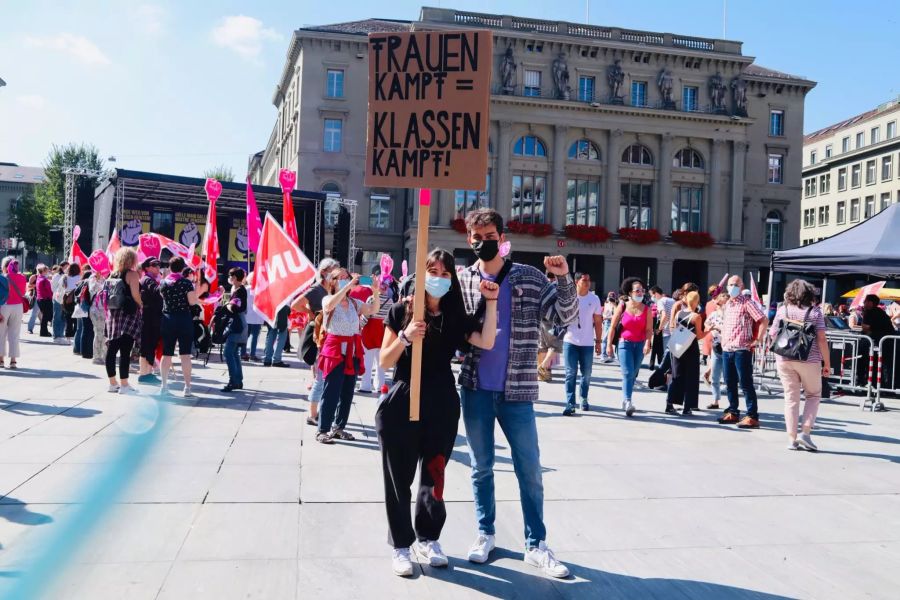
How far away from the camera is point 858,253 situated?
1250 cm

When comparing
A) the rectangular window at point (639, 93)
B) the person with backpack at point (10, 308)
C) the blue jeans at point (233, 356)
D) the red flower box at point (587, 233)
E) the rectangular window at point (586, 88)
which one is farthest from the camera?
the rectangular window at point (639, 93)

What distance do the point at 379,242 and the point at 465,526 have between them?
142ft

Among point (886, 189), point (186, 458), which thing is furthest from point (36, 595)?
point (886, 189)

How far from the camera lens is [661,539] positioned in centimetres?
468

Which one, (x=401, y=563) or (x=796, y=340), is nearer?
(x=401, y=563)

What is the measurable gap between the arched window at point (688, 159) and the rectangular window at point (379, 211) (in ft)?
61.8

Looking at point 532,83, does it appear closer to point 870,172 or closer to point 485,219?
point 870,172

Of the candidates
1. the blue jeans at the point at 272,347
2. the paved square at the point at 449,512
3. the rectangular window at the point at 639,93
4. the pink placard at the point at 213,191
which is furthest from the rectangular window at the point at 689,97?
the paved square at the point at 449,512

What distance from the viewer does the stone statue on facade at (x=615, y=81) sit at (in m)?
46.6

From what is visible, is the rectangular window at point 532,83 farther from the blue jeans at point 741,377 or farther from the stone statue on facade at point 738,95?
the blue jeans at point 741,377

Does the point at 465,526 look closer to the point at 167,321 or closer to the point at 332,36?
the point at 167,321

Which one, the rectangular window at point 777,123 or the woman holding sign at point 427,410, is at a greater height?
the rectangular window at point 777,123

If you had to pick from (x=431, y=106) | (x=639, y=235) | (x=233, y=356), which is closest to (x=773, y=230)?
(x=639, y=235)

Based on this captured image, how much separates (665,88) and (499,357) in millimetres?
47125
